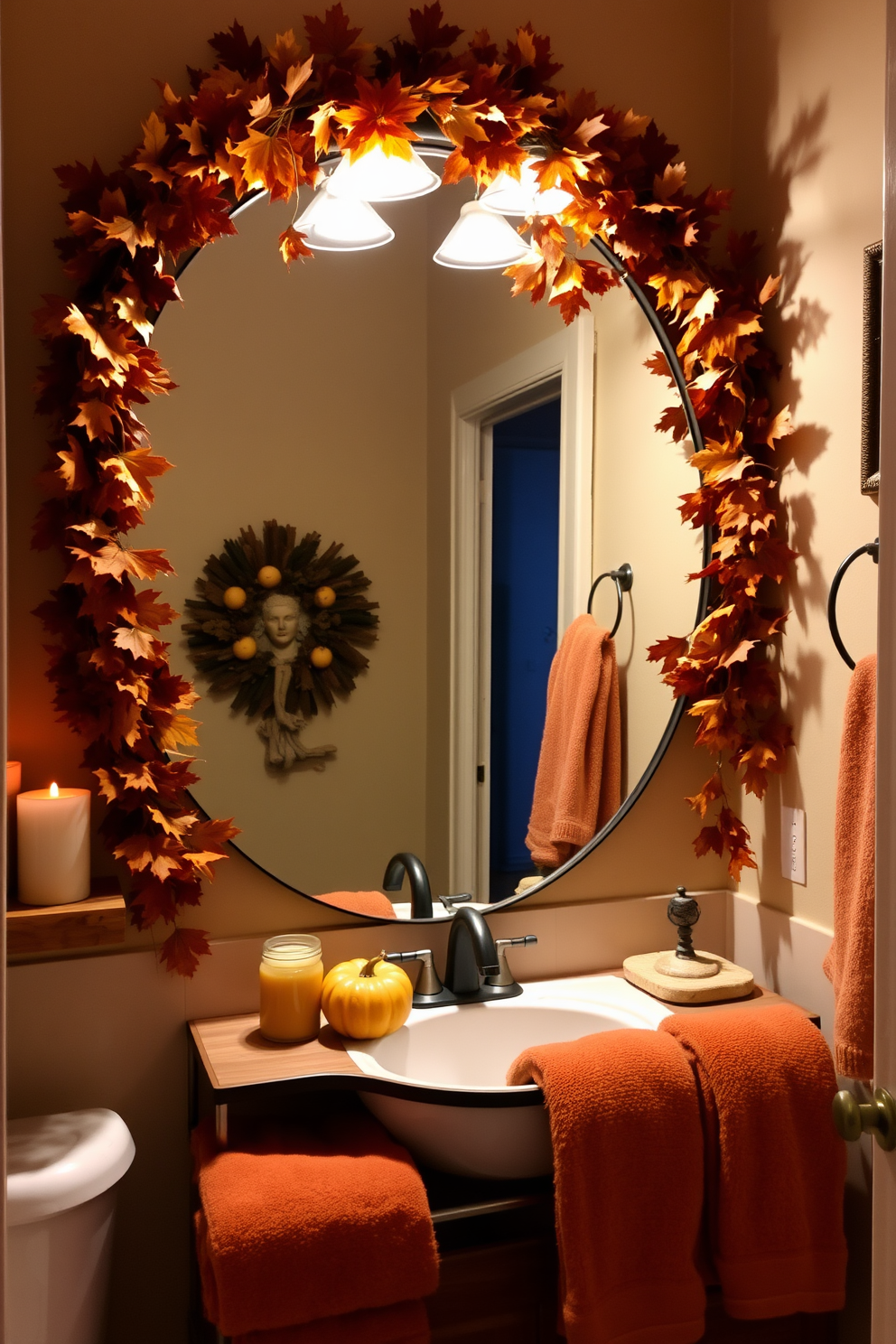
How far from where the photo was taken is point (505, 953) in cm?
183

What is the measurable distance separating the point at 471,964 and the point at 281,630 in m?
0.59

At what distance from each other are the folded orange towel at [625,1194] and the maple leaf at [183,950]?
501mm

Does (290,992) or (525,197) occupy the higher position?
(525,197)

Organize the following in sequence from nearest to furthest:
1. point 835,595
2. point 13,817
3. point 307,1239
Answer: point 307,1239
point 13,817
point 835,595

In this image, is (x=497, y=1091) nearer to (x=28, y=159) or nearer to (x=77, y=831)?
(x=77, y=831)

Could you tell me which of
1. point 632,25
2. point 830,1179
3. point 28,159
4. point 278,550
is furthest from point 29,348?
point 830,1179

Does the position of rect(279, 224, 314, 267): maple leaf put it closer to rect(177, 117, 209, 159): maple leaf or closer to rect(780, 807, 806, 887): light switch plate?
rect(177, 117, 209, 159): maple leaf

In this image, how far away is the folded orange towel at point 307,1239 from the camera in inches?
49.0

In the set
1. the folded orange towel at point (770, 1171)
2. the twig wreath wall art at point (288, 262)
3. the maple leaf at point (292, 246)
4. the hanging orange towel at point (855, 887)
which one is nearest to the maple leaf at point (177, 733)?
the twig wreath wall art at point (288, 262)

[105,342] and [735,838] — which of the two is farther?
[735,838]

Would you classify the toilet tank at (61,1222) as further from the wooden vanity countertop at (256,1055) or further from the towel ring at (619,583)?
the towel ring at (619,583)

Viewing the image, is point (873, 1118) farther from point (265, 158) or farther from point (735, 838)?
point (265, 158)

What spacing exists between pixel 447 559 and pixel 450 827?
0.43 meters

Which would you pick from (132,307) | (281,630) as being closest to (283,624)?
(281,630)
